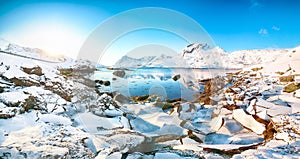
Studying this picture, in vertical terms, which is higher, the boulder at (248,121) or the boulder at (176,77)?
the boulder at (176,77)

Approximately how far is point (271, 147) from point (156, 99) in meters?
3.93

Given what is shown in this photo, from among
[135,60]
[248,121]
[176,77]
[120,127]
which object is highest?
[135,60]

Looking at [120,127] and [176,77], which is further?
[176,77]

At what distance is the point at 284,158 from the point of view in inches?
97.2

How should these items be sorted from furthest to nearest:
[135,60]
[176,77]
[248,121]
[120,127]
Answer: [176,77] < [135,60] < [248,121] < [120,127]

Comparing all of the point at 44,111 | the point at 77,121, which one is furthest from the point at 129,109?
the point at 44,111

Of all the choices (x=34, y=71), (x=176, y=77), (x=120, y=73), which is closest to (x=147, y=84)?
(x=120, y=73)

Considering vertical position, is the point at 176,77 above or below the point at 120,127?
above

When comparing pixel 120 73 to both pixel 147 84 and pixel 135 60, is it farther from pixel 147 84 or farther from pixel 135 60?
pixel 135 60

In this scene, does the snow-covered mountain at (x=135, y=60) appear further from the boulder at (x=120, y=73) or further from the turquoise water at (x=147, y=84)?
the boulder at (x=120, y=73)

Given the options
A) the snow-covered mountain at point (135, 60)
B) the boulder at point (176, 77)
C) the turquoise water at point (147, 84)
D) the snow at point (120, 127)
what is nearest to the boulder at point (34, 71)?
the snow at point (120, 127)

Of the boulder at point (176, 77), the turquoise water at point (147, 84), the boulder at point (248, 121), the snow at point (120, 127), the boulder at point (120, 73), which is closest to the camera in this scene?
the snow at point (120, 127)

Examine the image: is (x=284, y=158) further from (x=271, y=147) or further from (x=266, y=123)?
(x=266, y=123)

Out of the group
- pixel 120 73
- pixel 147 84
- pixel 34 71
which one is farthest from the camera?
pixel 147 84
